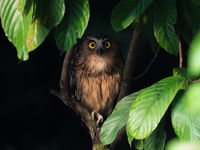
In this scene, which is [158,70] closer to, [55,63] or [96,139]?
[55,63]

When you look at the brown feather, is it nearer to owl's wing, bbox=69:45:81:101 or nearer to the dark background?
owl's wing, bbox=69:45:81:101

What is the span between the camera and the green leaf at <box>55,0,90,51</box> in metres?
1.11

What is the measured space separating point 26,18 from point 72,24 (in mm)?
199

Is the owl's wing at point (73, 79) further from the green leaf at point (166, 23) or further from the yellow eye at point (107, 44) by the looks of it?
the green leaf at point (166, 23)

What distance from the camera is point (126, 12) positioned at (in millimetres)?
1129

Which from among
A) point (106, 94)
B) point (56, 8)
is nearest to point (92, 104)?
point (106, 94)

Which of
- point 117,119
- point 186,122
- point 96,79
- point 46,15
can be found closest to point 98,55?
point 96,79

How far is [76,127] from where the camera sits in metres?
3.15

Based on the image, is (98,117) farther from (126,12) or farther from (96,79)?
(126,12)

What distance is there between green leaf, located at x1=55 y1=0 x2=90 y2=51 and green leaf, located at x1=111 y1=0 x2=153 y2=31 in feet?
0.39

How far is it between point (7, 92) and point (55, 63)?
607mm

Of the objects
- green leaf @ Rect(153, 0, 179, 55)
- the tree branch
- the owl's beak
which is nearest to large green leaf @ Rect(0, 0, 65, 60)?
green leaf @ Rect(153, 0, 179, 55)

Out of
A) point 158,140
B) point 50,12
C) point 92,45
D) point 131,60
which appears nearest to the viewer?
point 50,12

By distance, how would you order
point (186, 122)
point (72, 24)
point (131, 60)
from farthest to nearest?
point (131, 60)
point (72, 24)
point (186, 122)
